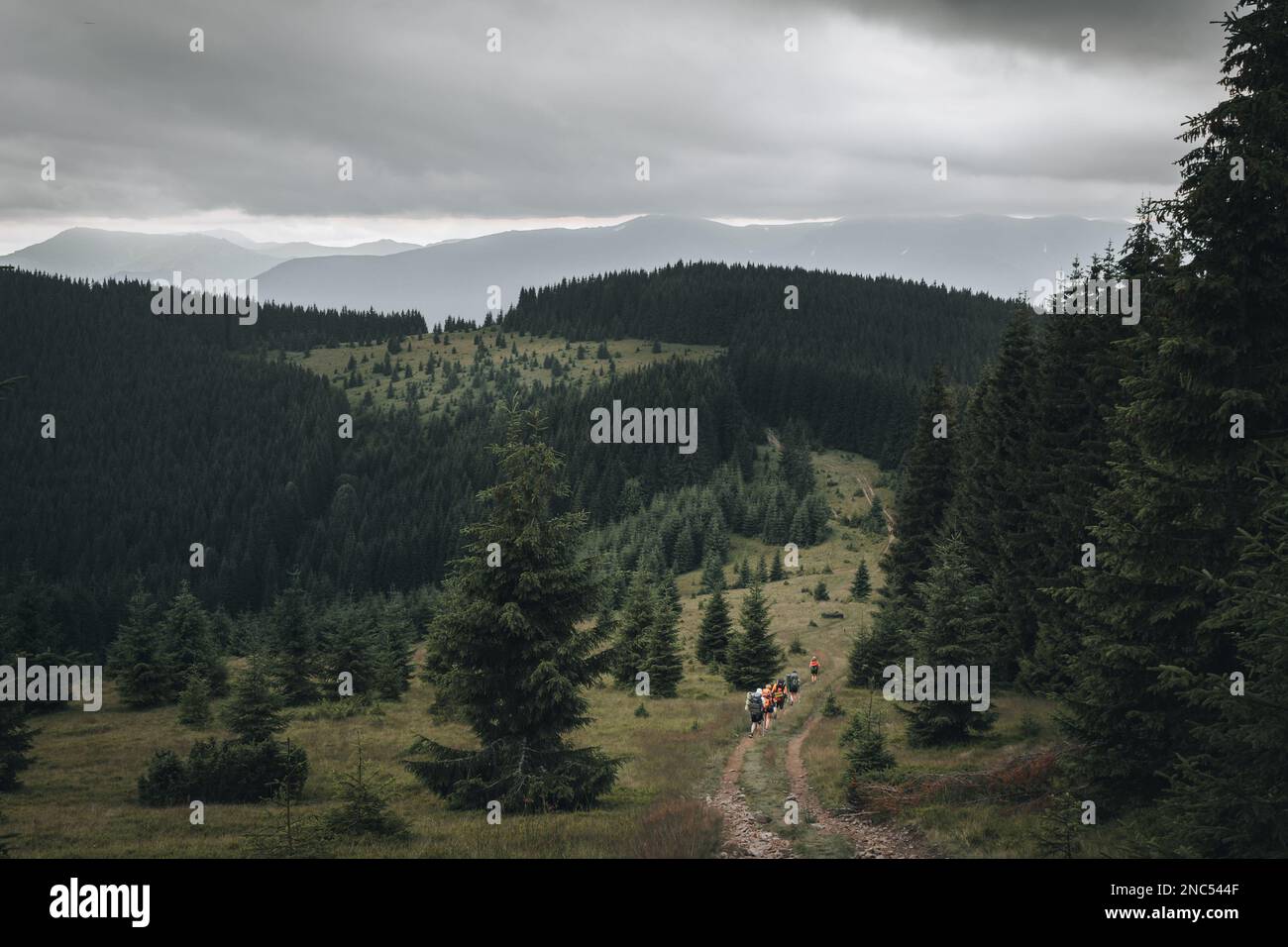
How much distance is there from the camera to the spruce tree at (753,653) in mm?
38094

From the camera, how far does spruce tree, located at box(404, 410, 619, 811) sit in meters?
17.1

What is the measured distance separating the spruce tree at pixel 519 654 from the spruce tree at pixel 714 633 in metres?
28.5

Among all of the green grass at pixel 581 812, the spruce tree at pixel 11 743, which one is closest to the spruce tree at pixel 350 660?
the green grass at pixel 581 812

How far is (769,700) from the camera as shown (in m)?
29.6

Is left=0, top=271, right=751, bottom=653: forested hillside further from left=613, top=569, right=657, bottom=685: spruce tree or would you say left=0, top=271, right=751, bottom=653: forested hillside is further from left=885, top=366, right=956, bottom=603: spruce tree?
left=885, top=366, right=956, bottom=603: spruce tree

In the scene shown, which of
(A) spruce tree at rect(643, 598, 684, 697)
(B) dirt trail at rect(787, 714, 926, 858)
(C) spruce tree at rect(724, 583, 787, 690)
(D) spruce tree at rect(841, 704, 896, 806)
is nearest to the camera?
(B) dirt trail at rect(787, 714, 926, 858)

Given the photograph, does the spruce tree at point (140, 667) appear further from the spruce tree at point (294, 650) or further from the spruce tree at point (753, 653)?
the spruce tree at point (753, 653)

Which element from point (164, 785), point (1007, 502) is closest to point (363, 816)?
point (164, 785)

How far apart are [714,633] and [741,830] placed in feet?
103

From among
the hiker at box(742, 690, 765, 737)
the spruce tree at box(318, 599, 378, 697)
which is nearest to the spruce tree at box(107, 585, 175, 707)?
the spruce tree at box(318, 599, 378, 697)

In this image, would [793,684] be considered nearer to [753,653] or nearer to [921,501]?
[753,653]

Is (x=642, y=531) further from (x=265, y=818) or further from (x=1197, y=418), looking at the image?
(x=1197, y=418)

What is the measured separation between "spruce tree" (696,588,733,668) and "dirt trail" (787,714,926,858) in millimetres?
26331
